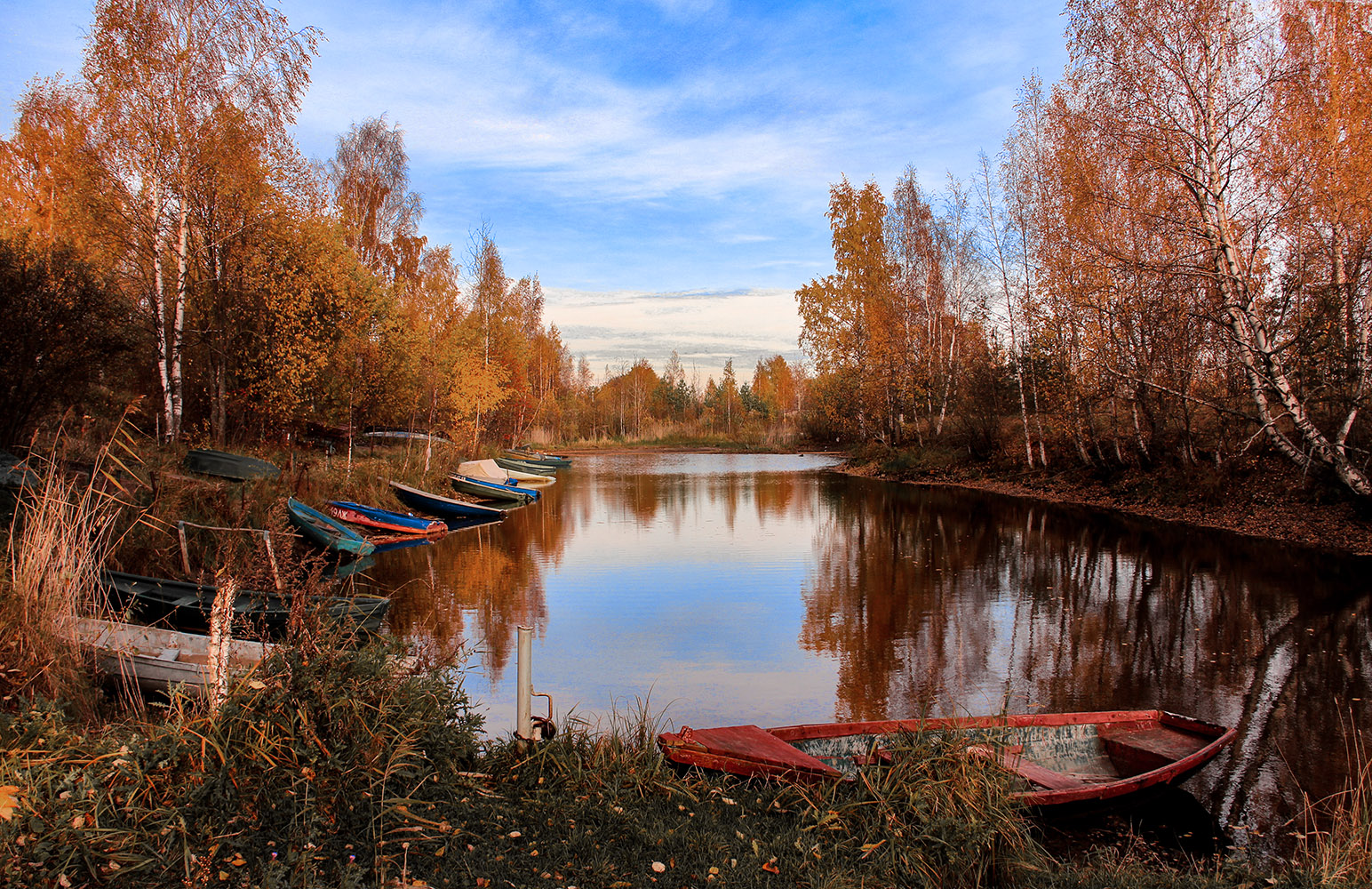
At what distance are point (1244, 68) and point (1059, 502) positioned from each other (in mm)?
11781

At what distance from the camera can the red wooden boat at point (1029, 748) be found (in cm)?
463

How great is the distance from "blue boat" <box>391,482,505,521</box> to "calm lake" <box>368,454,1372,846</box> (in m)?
1.85

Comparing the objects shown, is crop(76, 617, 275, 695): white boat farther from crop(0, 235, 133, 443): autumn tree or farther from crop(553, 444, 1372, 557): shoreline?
crop(553, 444, 1372, 557): shoreline

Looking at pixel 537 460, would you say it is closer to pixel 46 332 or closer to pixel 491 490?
pixel 491 490

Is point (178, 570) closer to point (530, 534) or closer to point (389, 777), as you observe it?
point (389, 777)

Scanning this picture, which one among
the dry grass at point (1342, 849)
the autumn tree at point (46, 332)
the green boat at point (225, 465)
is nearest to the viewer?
the dry grass at point (1342, 849)

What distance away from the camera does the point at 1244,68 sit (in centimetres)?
1487

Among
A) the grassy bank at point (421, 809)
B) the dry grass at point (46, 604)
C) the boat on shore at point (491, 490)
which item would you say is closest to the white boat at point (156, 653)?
the dry grass at point (46, 604)

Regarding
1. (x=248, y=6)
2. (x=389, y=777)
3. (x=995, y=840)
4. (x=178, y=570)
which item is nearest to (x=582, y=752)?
(x=389, y=777)

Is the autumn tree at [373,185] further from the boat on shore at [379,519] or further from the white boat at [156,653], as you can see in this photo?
the white boat at [156,653]

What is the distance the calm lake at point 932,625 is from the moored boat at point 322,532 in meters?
0.78

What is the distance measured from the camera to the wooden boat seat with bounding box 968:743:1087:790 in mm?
4615

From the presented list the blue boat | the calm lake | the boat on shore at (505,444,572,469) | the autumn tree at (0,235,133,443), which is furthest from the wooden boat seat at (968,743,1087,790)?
the boat on shore at (505,444,572,469)

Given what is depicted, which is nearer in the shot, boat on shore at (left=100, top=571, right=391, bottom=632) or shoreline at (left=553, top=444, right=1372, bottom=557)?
boat on shore at (left=100, top=571, right=391, bottom=632)
